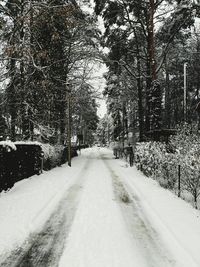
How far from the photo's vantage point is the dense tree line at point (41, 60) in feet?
31.3

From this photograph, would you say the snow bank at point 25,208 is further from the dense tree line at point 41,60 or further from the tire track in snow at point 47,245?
the dense tree line at point 41,60

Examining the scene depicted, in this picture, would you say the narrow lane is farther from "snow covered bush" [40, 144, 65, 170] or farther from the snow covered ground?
"snow covered bush" [40, 144, 65, 170]

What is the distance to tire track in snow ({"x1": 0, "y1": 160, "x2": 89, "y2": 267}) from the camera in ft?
16.6

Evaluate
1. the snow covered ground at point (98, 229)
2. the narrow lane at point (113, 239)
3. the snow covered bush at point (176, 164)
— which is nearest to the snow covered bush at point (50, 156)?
the snow covered bush at point (176, 164)

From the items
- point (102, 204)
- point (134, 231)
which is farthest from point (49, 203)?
point (134, 231)

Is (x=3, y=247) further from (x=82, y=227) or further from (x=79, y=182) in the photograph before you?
(x=79, y=182)

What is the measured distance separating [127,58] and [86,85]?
4.08 m

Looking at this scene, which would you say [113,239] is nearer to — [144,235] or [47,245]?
[144,235]

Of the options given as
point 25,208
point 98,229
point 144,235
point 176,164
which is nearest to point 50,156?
point 176,164

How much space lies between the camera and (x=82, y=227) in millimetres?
6961

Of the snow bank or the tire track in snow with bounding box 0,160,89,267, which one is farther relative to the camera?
the snow bank

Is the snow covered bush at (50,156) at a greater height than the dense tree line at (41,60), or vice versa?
the dense tree line at (41,60)

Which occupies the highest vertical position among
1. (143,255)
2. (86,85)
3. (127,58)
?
(127,58)

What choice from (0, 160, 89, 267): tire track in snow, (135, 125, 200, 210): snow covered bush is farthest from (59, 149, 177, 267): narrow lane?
(135, 125, 200, 210): snow covered bush
